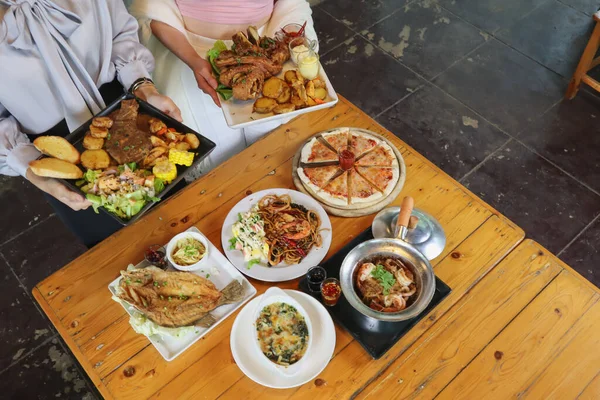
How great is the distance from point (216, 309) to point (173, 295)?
17 cm

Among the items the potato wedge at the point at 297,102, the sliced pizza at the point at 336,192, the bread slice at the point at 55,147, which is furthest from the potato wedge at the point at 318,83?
the bread slice at the point at 55,147

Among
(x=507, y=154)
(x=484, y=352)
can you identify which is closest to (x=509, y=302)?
(x=484, y=352)

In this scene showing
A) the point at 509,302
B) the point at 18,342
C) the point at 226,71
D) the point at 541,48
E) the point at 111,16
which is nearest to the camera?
the point at 509,302

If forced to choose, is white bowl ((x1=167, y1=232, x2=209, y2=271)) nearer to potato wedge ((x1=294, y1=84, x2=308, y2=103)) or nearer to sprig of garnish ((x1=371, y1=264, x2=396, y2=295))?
sprig of garnish ((x1=371, y1=264, x2=396, y2=295))

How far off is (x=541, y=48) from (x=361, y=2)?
65.4 inches

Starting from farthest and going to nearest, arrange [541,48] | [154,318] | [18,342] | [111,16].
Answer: [541,48]
[18,342]
[111,16]
[154,318]

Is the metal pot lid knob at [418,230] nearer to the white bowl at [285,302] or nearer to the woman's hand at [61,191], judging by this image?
the white bowl at [285,302]

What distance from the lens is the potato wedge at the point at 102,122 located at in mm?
1946

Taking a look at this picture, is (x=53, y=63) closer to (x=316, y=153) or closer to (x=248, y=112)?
(x=248, y=112)

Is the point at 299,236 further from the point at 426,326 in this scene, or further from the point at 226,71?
the point at 226,71

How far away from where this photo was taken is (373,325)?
70.9 inches

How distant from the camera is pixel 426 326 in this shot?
6.06 feet

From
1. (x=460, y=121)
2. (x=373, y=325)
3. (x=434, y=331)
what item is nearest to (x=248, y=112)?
(x=373, y=325)

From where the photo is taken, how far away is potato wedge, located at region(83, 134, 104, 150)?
1912mm
